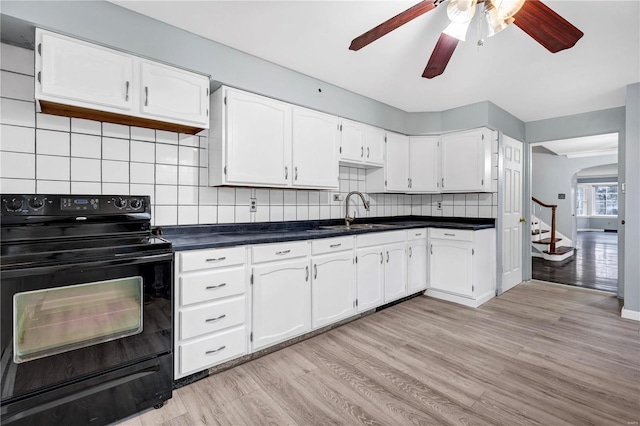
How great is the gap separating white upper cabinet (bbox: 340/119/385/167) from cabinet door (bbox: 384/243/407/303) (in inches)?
39.4

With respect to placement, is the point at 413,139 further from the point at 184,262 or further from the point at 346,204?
the point at 184,262

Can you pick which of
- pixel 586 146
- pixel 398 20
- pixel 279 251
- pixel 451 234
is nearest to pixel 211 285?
pixel 279 251

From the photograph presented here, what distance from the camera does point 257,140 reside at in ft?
8.23

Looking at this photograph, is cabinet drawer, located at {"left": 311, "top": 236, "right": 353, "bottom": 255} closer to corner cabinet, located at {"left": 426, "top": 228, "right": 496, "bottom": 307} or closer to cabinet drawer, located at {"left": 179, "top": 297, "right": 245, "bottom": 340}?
cabinet drawer, located at {"left": 179, "top": 297, "right": 245, "bottom": 340}

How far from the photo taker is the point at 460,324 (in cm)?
291

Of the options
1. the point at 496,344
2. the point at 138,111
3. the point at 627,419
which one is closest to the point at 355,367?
the point at 496,344

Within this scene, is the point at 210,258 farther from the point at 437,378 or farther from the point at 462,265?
the point at 462,265

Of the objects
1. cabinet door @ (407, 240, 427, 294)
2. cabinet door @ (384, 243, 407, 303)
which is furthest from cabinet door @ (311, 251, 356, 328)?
cabinet door @ (407, 240, 427, 294)

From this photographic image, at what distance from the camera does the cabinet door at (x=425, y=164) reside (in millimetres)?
3953

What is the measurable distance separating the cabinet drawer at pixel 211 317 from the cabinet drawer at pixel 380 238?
128cm

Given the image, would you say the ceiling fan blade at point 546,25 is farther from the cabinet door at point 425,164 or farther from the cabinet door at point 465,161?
the cabinet door at point 425,164

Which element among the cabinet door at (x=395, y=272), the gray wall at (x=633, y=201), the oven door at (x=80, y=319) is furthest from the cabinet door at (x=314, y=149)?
the gray wall at (x=633, y=201)

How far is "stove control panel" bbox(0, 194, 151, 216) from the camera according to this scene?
1571mm

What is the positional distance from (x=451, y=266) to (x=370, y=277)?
3.76 feet
